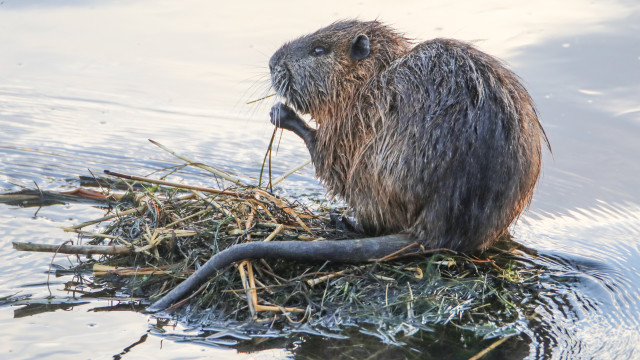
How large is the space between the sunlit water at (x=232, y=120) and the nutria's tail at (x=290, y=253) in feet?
0.69

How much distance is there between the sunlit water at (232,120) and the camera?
366cm

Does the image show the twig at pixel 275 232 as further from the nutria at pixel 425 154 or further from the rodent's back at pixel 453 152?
the rodent's back at pixel 453 152

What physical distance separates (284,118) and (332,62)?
0.40 metres

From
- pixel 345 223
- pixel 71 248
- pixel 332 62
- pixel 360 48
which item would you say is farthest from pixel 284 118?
Answer: pixel 71 248

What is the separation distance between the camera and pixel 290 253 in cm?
379

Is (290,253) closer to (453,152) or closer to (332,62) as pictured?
(453,152)

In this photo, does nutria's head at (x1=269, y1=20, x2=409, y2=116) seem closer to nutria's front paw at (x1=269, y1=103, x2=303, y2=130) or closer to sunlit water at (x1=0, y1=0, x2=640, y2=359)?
nutria's front paw at (x1=269, y1=103, x2=303, y2=130)

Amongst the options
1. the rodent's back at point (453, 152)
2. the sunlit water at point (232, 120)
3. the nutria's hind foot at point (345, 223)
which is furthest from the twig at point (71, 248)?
the rodent's back at point (453, 152)

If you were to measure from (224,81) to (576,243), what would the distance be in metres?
3.62

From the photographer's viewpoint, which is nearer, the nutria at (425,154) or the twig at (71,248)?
the nutria at (425,154)

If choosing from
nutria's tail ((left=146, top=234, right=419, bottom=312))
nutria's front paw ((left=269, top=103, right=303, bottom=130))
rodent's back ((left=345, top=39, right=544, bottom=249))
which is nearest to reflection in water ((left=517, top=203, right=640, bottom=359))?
rodent's back ((left=345, top=39, right=544, bottom=249))

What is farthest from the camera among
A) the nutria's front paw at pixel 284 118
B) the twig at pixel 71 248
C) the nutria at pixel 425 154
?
the nutria's front paw at pixel 284 118

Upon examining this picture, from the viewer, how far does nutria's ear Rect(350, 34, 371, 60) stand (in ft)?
14.7

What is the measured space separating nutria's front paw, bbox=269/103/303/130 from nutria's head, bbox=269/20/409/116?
0.31 ft
